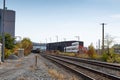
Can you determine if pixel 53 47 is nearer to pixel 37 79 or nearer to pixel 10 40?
pixel 10 40

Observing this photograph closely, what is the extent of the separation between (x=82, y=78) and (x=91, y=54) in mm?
56019

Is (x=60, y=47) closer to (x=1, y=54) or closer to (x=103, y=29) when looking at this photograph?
(x=103, y=29)

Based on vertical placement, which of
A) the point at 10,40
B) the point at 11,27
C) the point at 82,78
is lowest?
the point at 82,78

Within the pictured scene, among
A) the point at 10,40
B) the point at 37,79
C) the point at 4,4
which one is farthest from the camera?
the point at 10,40

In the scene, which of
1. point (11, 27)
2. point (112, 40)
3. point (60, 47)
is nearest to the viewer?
point (112, 40)

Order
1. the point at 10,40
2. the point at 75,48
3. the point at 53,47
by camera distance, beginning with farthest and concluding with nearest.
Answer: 1. the point at 53,47
2. the point at 75,48
3. the point at 10,40

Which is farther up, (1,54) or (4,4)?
(4,4)

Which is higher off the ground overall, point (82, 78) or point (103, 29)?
point (103, 29)

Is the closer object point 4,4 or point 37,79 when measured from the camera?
point 37,79

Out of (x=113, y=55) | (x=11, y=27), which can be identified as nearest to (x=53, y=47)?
(x=11, y=27)

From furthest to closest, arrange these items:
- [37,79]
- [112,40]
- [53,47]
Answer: [53,47] → [112,40] → [37,79]

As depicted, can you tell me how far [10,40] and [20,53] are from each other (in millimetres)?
5827

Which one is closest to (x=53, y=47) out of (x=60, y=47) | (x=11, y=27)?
(x=60, y=47)

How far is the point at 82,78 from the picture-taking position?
19422 mm
